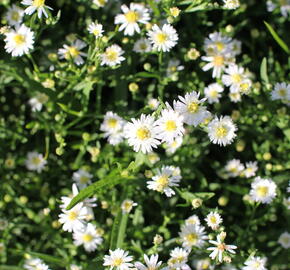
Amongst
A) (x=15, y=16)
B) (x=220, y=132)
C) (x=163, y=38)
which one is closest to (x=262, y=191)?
(x=220, y=132)

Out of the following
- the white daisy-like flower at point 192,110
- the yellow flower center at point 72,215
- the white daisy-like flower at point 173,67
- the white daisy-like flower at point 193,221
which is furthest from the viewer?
the white daisy-like flower at point 173,67

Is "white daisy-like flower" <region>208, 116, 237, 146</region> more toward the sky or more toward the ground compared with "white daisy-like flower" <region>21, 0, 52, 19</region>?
more toward the ground

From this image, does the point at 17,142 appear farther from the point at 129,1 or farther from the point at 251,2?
the point at 251,2

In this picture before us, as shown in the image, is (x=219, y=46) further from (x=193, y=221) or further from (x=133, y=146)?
(x=193, y=221)

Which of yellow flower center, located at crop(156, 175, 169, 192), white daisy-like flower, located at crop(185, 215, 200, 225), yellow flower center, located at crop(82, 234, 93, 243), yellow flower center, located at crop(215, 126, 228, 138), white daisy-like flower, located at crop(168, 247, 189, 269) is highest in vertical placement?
yellow flower center, located at crop(215, 126, 228, 138)

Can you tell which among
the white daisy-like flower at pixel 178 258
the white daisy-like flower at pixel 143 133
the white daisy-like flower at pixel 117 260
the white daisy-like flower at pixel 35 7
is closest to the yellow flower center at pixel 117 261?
the white daisy-like flower at pixel 117 260

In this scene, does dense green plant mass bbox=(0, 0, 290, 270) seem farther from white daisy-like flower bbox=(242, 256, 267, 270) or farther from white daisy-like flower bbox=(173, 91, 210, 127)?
white daisy-like flower bbox=(173, 91, 210, 127)

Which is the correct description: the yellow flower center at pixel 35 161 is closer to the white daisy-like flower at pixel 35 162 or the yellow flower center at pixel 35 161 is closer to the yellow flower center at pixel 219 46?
the white daisy-like flower at pixel 35 162

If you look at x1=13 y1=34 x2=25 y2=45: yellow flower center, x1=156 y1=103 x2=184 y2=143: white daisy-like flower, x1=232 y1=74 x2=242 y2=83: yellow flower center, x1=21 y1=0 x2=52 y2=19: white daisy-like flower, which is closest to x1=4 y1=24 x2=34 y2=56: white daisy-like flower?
x1=13 y1=34 x2=25 y2=45: yellow flower center

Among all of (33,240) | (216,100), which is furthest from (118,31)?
(33,240)
